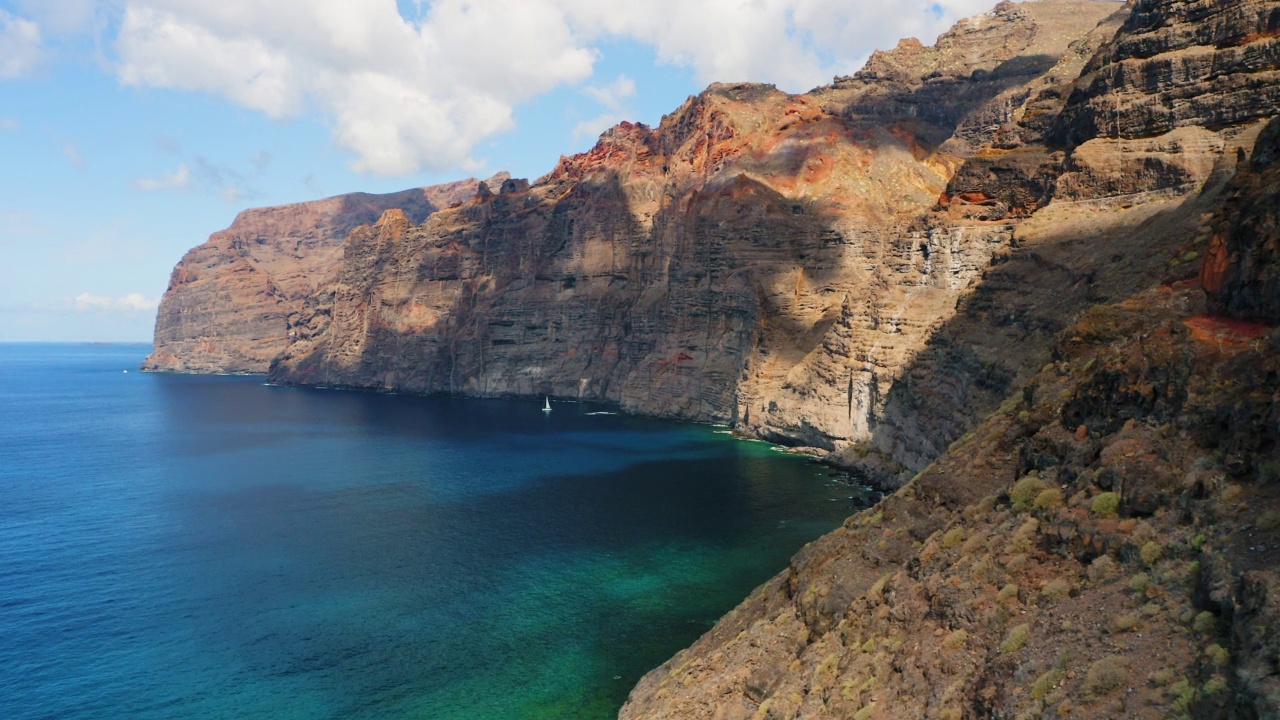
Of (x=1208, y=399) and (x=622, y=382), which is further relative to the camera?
(x=622, y=382)

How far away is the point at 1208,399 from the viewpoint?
74.3ft

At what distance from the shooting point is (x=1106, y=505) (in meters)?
23.5

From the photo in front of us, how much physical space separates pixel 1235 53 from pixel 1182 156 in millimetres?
8690

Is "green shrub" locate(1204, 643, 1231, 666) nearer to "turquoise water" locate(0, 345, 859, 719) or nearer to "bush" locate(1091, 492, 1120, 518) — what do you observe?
"bush" locate(1091, 492, 1120, 518)

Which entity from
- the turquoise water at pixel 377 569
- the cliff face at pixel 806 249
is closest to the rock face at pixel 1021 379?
the cliff face at pixel 806 249

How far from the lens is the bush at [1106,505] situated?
2328cm

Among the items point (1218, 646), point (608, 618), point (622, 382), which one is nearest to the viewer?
point (1218, 646)

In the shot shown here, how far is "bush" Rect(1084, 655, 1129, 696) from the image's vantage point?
18.5 m

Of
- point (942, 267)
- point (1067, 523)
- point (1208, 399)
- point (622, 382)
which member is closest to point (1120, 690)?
point (1067, 523)

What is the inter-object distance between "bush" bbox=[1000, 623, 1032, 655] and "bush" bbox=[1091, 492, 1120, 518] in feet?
13.4

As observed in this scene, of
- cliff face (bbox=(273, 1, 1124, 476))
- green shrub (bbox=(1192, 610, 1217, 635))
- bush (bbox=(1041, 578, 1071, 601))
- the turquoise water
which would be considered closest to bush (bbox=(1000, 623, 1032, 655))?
→ bush (bbox=(1041, 578, 1071, 601))

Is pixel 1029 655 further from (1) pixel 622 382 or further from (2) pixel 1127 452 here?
(1) pixel 622 382

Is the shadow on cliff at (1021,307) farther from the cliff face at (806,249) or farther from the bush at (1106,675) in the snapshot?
the bush at (1106,675)

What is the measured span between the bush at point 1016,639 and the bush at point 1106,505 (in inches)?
161
